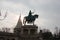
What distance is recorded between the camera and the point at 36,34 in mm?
40594

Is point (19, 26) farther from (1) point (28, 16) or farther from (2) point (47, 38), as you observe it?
(2) point (47, 38)

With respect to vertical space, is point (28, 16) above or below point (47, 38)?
above

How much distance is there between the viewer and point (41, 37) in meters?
40.8

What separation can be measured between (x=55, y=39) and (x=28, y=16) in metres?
8.57

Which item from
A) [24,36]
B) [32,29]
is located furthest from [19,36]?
[32,29]

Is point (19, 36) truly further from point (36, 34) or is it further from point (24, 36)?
point (36, 34)

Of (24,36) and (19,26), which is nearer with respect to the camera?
(24,36)

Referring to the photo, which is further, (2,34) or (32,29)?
(32,29)

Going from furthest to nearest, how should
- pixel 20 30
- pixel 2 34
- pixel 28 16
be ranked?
1. pixel 20 30
2. pixel 28 16
3. pixel 2 34

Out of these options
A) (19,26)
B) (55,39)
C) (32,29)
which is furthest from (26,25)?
(55,39)

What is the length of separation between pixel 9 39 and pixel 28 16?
7.15 meters

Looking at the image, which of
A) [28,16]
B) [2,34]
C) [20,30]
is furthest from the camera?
[20,30]

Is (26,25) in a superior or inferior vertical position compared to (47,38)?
superior

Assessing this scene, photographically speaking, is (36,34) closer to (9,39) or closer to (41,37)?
(41,37)
